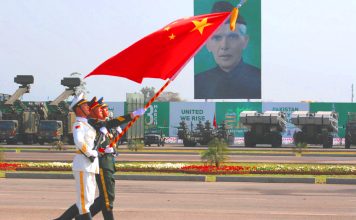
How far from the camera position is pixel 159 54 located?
10008mm

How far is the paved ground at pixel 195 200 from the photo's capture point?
11.9 meters

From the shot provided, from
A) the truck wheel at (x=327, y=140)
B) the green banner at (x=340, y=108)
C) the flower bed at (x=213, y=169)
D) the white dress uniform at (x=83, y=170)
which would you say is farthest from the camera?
the green banner at (x=340, y=108)

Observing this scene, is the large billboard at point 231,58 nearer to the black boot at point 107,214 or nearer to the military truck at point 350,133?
the military truck at point 350,133

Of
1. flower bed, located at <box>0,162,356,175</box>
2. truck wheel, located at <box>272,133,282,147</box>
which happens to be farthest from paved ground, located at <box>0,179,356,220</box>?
truck wheel, located at <box>272,133,282,147</box>

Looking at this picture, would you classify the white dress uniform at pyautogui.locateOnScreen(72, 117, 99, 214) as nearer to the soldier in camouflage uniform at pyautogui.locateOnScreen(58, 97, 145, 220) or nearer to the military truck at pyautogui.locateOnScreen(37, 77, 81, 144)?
the soldier in camouflage uniform at pyautogui.locateOnScreen(58, 97, 145, 220)

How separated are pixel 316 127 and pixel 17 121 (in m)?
21.9

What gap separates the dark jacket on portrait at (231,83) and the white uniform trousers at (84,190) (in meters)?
55.9

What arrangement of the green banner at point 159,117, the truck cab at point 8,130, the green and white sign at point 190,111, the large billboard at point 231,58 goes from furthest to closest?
1. the large billboard at point 231,58
2. the green and white sign at point 190,111
3. the green banner at point 159,117
4. the truck cab at point 8,130

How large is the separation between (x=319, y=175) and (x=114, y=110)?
41.7 m

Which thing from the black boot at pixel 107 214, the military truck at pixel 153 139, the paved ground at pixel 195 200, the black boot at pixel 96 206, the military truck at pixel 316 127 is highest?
the military truck at pixel 316 127

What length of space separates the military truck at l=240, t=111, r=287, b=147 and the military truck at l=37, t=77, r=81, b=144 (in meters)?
12.9

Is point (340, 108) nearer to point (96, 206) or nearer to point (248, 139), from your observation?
point (248, 139)

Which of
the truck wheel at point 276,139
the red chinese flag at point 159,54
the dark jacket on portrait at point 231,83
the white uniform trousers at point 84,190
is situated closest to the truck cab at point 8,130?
the dark jacket on portrait at point 231,83

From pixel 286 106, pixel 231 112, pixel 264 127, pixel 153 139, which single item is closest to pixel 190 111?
pixel 231 112
